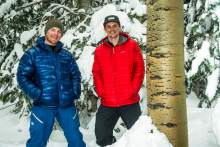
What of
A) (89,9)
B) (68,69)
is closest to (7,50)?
(89,9)

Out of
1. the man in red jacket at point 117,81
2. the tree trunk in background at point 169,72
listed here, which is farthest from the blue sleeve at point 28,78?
the tree trunk in background at point 169,72

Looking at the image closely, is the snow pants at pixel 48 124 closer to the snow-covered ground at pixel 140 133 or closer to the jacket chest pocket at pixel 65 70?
the jacket chest pocket at pixel 65 70

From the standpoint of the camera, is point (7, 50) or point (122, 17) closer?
point (122, 17)

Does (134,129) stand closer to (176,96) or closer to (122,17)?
(176,96)

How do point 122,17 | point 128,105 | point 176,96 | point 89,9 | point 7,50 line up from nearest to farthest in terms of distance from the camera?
point 176,96, point 128,105, point 122,17, point 89,9, point 7,50

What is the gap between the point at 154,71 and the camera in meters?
3.47

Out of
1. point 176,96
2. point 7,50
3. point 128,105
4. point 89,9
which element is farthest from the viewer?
point 7,50

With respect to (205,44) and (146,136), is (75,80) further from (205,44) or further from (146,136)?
(146,136)

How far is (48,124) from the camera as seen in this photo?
5105 millimetres

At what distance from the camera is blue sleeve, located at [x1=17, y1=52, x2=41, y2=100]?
4.97 m

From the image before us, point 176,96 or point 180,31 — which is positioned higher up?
point 180,31

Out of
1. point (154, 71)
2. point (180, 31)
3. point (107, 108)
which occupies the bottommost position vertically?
point (107, 108)

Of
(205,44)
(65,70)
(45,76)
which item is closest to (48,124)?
(45,76)

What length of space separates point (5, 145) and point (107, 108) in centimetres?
239
